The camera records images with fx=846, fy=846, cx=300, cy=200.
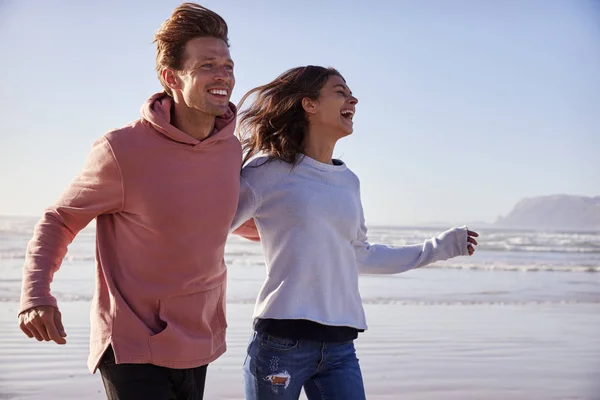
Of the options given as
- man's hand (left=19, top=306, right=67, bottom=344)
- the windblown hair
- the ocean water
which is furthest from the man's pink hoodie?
the ocean water

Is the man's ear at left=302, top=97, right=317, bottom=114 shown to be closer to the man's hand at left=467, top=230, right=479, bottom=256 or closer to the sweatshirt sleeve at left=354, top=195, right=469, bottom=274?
the sweatshirt sleeve at left=354, top=195, right=469, bottom=274

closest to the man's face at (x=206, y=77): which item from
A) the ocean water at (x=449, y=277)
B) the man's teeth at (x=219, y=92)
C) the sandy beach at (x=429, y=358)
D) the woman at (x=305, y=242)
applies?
the man's teeth at (x=219, y=92)

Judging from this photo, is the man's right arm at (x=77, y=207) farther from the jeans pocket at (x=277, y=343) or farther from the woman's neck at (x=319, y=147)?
the woman's neck at (x=319, y=147)

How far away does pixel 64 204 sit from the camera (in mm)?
2578

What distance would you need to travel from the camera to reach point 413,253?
142 inches

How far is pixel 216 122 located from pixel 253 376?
901mm

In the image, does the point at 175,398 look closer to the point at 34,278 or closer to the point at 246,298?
the point at 34,278

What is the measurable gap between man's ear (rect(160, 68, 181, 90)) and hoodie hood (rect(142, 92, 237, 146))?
Answer: 46 mm

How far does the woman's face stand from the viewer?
3332 millimetres

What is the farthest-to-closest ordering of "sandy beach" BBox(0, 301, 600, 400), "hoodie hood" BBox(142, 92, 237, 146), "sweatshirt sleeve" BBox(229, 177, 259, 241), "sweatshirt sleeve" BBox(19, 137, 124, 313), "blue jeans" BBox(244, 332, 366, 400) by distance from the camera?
1. "sandy beach" BBox(0, 301, 600, 400)
2. "sweatshirt sleeve" BBox(229, 177, 259, 241)
3. "blue jeans" BBox(244, 332, 366, 400)
4. "hoodie hood" BBox(142, 92, 237, 146)
5. "sweatshirt sleeve" BBox(19, 137, 124, 313)

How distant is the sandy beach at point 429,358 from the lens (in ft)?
17.8

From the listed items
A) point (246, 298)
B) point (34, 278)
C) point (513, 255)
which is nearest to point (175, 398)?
point (34, 278)

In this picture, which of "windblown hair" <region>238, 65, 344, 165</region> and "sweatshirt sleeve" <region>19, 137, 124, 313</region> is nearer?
"sweatshirt sleeve" <region>19, 137, 124, 313</region>

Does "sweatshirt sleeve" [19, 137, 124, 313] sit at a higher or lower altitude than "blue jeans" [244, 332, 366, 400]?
higher
